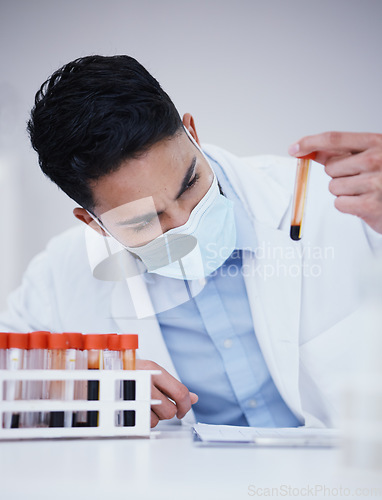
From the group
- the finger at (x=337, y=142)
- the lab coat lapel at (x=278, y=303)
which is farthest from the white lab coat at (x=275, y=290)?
the finger at (x=337, y=142)

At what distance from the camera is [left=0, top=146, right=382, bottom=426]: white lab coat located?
3.76ft

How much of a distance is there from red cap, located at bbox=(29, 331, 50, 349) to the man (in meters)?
0.21

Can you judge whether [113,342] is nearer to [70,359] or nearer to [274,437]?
[70,359]

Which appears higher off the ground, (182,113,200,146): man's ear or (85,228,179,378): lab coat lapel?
(182,113,200,146): man's ear

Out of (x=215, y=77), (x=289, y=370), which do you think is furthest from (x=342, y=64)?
(x=289, y=370)

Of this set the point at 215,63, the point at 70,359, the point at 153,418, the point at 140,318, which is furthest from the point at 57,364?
the point at 215,63

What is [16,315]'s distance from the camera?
1.29 metres

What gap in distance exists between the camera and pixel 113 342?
87cm

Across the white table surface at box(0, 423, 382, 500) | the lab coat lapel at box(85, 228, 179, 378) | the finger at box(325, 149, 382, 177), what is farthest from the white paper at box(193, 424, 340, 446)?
the finger at box(325, 149, 382, 177)

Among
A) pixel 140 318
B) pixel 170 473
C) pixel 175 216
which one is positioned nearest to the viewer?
pixel 170 473

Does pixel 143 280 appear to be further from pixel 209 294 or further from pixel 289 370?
pixel 289 370

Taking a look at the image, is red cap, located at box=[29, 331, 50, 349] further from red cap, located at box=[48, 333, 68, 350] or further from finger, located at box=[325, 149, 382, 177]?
finger, located at box=[325, 149, 382, 177]

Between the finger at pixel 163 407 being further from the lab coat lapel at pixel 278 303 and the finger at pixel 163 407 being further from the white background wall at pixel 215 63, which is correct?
the white background wall at pixel 215 63

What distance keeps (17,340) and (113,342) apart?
0.15m
